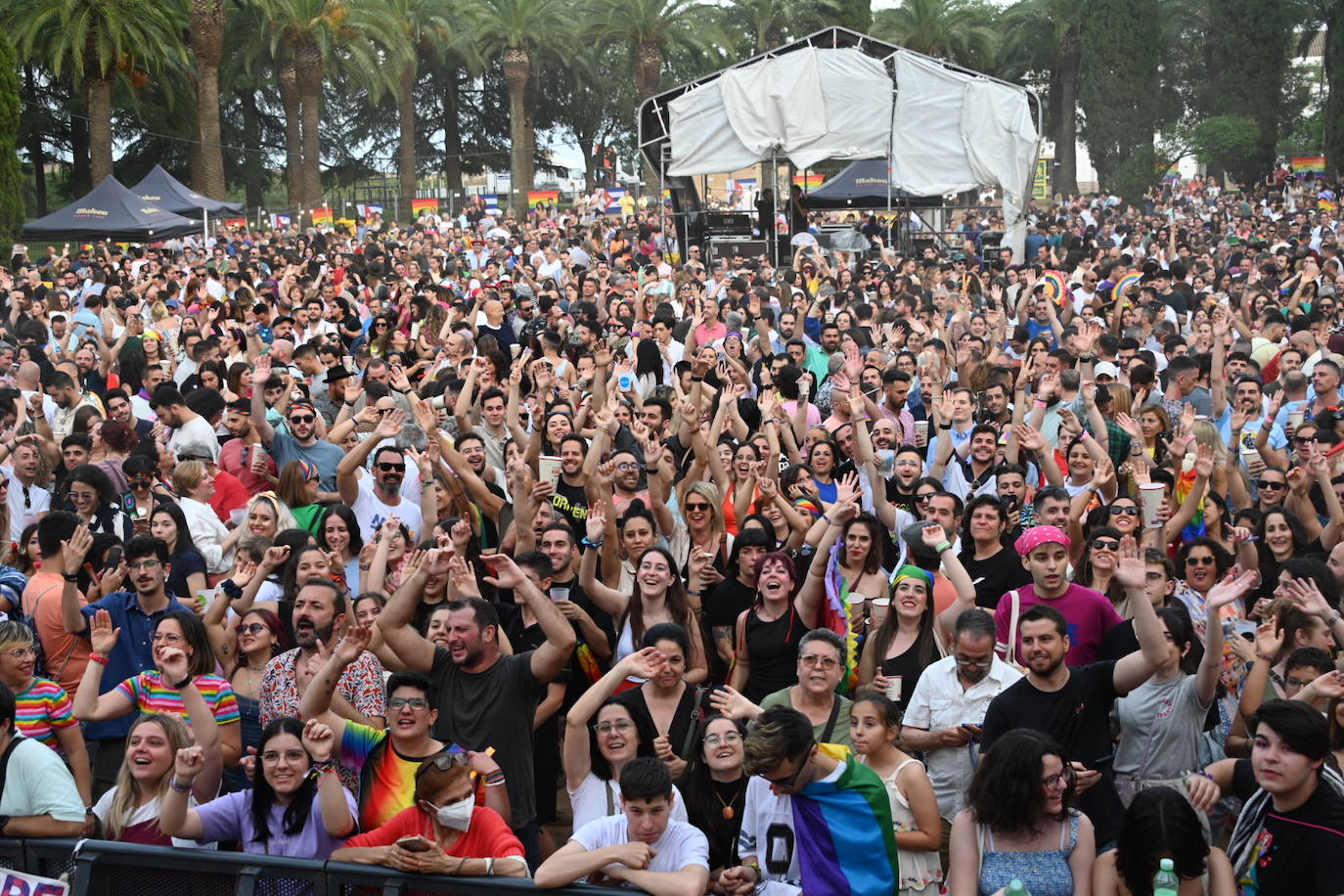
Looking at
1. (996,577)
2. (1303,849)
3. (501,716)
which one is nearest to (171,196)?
(996,577)

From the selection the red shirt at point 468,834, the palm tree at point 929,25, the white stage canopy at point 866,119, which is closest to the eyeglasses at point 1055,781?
the red shirt at point 468,834

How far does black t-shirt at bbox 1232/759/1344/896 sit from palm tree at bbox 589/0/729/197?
133ft

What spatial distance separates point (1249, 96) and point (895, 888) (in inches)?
2128

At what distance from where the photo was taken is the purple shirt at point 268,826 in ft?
17.3

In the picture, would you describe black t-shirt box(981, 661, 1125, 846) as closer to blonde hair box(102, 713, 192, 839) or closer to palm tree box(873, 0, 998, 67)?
blonde hair box(102, 713, 192, 839)

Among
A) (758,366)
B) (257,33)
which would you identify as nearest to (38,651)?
(758,366)

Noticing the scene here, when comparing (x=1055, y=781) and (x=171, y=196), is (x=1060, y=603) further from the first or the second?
(x=171, y=196)

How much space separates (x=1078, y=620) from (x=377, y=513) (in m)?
3.88

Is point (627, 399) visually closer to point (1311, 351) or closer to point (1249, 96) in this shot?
point (1311, 351)

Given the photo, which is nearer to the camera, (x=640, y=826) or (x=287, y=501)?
(x=640, y=826)

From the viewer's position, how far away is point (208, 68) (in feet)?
123

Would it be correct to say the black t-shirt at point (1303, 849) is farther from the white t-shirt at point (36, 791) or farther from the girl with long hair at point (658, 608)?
the white t-shirt at point (36, 791)

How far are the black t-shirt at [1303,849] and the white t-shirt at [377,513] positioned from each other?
4.83m

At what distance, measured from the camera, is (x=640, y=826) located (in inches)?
193
